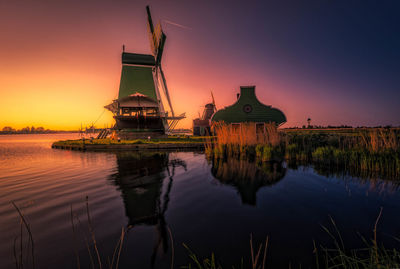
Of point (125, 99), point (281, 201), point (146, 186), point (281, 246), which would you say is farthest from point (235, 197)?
point (125, 99)

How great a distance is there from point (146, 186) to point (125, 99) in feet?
62.0

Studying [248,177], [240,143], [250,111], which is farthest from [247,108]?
[248,177]

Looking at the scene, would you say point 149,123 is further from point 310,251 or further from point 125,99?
point 310,251

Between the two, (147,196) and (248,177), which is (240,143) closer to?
(248,177)

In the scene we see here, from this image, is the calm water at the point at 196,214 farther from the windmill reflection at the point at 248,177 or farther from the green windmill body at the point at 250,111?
the green windmill body at the point at 250,111

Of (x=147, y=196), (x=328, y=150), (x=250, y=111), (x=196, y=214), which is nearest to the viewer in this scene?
(x=196, y=214)

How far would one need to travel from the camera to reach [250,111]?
68.4 ft

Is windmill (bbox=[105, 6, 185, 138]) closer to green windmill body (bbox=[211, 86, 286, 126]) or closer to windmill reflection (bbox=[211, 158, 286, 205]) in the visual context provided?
green windmill body (bbox=[211, 86, 286, 126])

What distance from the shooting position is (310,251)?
3029 millimetres

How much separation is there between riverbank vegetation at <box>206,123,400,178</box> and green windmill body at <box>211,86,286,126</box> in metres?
4.71

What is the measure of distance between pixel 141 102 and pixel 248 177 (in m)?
19.2

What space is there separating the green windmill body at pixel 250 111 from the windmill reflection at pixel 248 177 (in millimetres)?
12196

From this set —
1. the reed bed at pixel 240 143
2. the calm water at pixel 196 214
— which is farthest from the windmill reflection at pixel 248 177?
the reed bed at pixel 240 143

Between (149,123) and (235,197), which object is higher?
(149,123)
